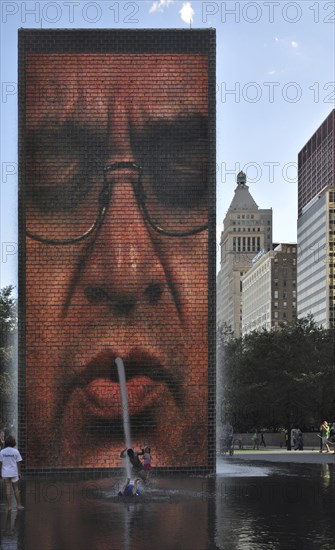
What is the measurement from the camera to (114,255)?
2945 cm

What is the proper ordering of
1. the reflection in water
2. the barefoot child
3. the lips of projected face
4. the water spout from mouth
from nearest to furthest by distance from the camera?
the reflection in water < the barefoot child < the water spout from mouth < the lips of projected face

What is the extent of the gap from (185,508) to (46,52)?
53.4ft

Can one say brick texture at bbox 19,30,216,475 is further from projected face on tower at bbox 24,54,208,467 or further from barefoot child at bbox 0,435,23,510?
barefoot child at bbox 0,435,23,510

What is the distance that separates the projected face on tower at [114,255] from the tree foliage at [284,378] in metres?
27.9

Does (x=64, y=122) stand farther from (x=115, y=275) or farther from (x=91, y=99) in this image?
(x=115, y=275)

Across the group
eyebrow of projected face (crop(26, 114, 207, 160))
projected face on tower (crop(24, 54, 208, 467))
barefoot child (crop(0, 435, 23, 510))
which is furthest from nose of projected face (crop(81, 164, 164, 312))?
barefoot child (crop(0, 435, 23, 510))

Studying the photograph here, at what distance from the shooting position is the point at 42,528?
16422 mm

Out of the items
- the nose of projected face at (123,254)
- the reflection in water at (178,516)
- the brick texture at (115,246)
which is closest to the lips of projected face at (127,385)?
the brick texture at (115,246)

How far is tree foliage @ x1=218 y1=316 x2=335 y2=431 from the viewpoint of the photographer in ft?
191

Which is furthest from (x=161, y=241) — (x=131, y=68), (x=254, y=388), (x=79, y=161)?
(x=254, y=388)

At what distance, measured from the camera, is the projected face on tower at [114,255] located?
94.3 feet

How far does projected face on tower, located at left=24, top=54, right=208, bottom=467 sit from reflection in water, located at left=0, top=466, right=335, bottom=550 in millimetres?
2334

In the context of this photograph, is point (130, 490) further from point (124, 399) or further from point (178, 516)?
point (124, 399)

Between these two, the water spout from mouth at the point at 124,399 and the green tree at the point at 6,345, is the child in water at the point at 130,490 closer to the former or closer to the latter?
the water spout from mouth at the point at 124,399
